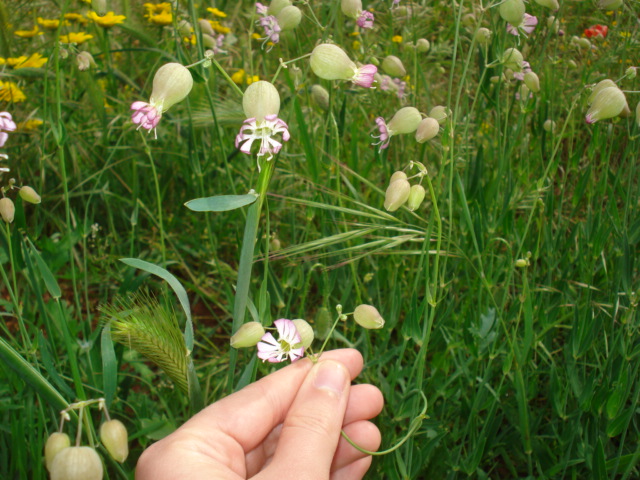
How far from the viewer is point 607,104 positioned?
117cm

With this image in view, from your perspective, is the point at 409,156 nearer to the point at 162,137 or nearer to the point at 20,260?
the point at 162,137

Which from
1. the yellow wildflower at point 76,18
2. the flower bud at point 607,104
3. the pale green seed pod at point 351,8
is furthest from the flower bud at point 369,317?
the yellow wildflower at point 76,18

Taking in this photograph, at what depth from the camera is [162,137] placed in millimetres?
2213

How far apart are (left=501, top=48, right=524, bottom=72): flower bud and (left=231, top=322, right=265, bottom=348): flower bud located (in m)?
0.74

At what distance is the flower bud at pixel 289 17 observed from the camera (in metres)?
1.23

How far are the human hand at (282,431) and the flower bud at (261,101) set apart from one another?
0.41 metres

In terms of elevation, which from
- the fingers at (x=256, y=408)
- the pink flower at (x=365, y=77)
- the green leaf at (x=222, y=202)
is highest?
the pink flower at (x=365, y=77)

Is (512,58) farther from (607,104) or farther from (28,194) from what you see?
(28,194)

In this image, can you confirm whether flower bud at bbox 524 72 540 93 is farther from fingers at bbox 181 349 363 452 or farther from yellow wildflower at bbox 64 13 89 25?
yellow wildflower at bbox 64 13 89 25

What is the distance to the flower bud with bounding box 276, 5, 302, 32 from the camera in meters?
1.23

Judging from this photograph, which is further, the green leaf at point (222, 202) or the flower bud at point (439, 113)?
the flower bud at point (439, 113)

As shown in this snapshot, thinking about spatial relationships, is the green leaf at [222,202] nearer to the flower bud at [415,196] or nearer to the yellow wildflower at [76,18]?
the flower bud at [415,196]

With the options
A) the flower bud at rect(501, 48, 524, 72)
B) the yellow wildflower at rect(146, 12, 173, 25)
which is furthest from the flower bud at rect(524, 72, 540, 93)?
the yellow wildflower at rect(146, 12, 173, 25)

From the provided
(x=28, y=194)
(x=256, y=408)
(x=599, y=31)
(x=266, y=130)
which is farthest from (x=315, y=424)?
(x=599, y=31)
